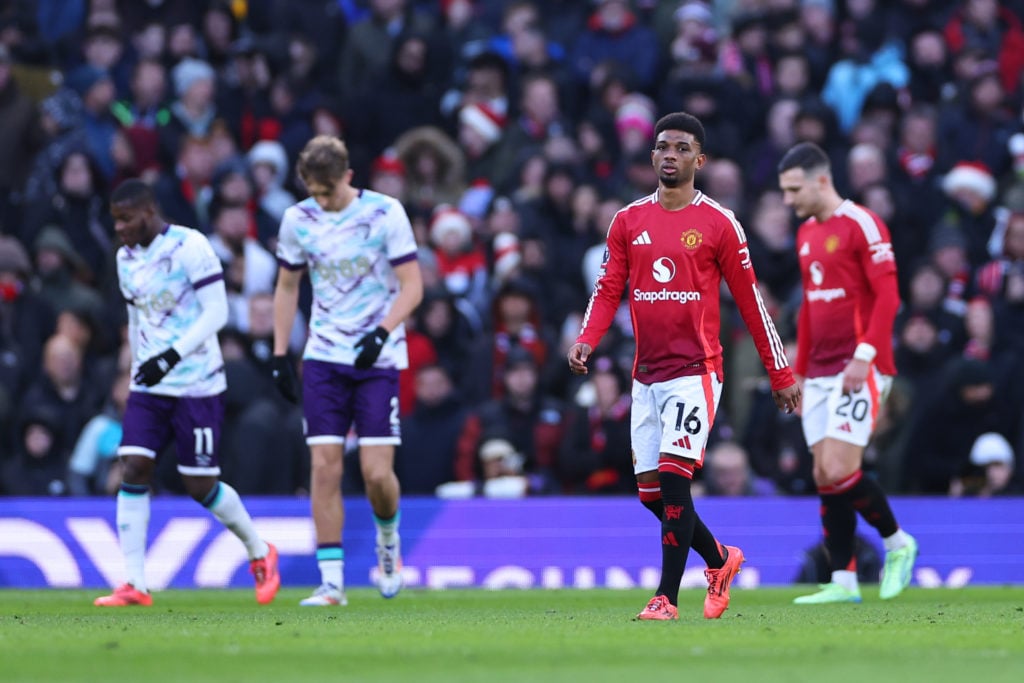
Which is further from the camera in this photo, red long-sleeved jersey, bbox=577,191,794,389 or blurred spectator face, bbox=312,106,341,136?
blurred spectator face, bbox=312,106,341,136

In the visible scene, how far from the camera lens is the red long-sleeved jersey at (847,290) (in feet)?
39.7

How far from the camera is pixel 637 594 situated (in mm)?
13617

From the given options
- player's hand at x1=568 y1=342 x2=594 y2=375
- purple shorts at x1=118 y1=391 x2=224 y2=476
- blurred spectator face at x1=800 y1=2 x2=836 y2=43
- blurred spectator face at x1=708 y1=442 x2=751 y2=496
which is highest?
blurred spectator face at x1=800 y1=2 x2=836 y2=43

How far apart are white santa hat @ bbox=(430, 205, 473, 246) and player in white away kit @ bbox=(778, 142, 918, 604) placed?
19.2 feet

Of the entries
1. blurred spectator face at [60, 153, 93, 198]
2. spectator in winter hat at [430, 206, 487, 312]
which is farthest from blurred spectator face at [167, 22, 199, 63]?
spectator in winter hat at [430, 206, 487, 312]

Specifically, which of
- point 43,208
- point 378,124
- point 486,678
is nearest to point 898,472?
point 378,124

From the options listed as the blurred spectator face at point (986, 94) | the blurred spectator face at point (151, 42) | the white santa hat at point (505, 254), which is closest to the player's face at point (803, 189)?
the white santa hat at point (505, 254)

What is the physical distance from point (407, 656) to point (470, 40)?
47.1 ft

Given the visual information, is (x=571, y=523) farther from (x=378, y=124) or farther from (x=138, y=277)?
(x=378, y=124)

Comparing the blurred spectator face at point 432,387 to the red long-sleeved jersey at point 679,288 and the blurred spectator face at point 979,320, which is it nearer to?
the blurred spectator face at point 979,320

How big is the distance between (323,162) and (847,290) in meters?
3.56

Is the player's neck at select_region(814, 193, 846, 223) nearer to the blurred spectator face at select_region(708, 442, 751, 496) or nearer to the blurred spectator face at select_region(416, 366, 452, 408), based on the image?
the blurred spectator face at select_region(708, 442, 751, 496)

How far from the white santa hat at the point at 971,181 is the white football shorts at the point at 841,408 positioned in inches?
261

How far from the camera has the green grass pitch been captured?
7059 millimetres
